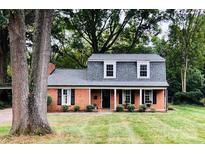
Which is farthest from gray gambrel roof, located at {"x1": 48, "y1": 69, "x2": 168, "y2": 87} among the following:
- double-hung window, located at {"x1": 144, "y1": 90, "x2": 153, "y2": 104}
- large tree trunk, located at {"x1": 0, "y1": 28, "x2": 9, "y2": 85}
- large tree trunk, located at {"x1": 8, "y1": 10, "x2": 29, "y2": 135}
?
large tree trunk, located at {"x1": 8, "y1": 10, "x2": 29, "y2": 135}

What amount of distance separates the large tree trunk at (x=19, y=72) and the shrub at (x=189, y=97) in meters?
22.0

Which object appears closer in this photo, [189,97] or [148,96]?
[148,96]

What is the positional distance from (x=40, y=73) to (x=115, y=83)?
1550 cm

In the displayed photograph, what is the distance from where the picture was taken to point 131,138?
1301cm

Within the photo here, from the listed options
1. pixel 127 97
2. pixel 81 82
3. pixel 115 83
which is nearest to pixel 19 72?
pixel 81 82

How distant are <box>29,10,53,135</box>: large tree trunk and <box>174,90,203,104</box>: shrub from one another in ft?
70.4

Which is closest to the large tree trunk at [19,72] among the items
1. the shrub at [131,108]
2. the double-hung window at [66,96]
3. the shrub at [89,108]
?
the shrub at [89,108]

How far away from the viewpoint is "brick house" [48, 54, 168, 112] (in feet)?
91.4

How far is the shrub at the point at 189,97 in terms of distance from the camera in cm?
3292

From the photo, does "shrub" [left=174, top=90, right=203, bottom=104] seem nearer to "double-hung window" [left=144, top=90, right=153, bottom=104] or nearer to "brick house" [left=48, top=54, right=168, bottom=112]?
"brick house" [left=48, top=54, right=168, bottom=112]

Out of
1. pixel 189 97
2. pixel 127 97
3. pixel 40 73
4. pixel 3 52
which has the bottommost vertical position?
pixel 189 97

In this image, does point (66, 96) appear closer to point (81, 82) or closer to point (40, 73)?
point (81, 82)

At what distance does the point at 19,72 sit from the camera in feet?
42.1
